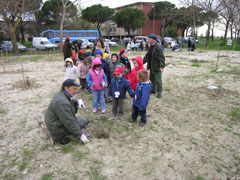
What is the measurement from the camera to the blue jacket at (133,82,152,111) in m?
3.50

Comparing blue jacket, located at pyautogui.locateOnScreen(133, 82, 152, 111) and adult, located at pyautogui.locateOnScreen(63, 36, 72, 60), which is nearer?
blue jacket, located at pyautogui.locateOnScreen(133, 82, 152, 111)

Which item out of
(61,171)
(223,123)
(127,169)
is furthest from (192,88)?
(61,171)

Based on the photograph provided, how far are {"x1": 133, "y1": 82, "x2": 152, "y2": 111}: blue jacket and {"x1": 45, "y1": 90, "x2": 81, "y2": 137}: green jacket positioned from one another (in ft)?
4.33

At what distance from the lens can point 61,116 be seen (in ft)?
9.20

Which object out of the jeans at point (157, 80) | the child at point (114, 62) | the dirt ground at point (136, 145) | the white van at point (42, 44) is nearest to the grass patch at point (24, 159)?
the dirt ground at point (136, 145)

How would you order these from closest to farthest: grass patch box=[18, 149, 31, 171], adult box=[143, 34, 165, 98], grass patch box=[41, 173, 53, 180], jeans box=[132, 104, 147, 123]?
grass patch box=[41, 173, 53, 180] → grass patch box=[18, 149, 31, 171] → jeans box=[132, 104, 147, 123] → adult box=[143, 34, 165, 98]

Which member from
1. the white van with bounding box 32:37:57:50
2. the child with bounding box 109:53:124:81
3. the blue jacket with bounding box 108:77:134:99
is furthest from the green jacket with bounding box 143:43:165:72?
the white van with bounding box 32:37:57:50

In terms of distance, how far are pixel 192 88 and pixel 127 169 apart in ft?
15.4

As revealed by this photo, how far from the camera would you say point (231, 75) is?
818cm

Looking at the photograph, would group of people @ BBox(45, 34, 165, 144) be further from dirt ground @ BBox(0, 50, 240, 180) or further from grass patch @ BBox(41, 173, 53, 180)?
grass patch @ BBox(41, 173, 53, 180)

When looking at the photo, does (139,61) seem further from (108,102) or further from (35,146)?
(35,146)

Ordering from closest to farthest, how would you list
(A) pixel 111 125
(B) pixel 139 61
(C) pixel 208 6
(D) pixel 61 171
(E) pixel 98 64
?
(D) pixel 61 171, (A) pixel 111 125, (E) pixel 98 64, (B) pixel 139 61, (C) pixel 208 6

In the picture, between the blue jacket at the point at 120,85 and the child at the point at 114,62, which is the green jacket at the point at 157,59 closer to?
the child at the point at 114,62

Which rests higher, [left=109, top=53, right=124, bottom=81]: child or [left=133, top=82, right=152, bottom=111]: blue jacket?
[left=109, top=53, right=124, bottom=81]: child
